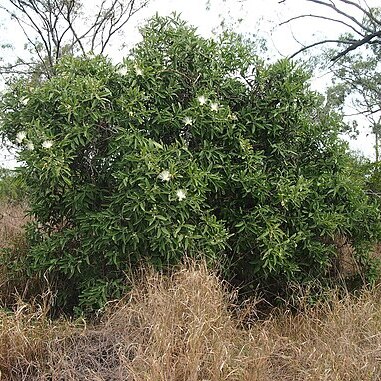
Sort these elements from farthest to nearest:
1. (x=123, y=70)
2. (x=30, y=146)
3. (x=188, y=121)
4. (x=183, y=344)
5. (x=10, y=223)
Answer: (x=10, y=223)
(x=123, y=70)
(x=188, y=121)
(x=30, y=146)
(x=183, y=344)

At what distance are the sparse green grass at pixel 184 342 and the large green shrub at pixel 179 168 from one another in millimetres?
447

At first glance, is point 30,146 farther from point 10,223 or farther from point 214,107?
point 10,223

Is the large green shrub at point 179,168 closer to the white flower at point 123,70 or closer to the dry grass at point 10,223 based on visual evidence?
the white flower at point 123,70

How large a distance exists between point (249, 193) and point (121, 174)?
112 centimetres

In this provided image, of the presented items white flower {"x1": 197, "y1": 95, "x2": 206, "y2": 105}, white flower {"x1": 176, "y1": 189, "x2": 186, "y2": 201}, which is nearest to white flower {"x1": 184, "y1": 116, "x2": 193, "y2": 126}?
white flower {"x1": 197, "y1": 95, "x2": 206, "y2": 105}

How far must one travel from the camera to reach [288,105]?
186 inches

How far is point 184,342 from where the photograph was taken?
3.15 metres

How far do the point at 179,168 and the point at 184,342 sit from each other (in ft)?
4.74

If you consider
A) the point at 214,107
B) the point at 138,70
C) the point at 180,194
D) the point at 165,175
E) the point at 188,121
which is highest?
the point at 138,70

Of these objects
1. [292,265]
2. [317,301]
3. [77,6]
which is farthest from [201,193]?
[77,6]

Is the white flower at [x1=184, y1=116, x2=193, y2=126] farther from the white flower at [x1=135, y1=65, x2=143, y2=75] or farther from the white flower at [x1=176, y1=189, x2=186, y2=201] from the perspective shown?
the white flower at [x1=176, y1=189, x2=186, y2=201]

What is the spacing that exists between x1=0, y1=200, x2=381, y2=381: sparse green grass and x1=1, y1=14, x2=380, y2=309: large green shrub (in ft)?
1.47

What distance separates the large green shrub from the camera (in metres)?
4.13

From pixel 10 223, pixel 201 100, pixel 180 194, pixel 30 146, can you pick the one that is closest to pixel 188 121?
pixel 201 100
